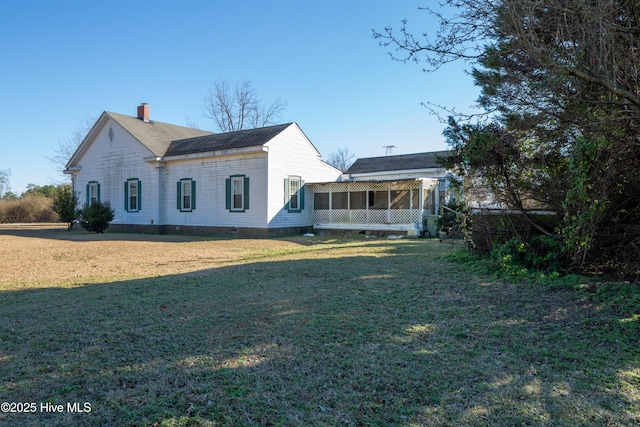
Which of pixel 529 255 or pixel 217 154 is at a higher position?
pixel 217 154

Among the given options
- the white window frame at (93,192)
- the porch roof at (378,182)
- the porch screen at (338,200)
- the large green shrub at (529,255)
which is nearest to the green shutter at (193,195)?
the porch roof at (378,182)

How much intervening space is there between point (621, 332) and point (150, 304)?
5.64 meters

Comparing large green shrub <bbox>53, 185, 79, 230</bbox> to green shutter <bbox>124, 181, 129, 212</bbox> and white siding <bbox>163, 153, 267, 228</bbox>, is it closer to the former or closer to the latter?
green shutter <bbox>124, 181, 129, 212</bbox>

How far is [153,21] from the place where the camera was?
14.2 m

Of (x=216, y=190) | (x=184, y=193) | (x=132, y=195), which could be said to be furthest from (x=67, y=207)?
(x=216, y=190)

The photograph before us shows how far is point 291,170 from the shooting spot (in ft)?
61.3

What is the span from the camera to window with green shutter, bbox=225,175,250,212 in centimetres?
1791

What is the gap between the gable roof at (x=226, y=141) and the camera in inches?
715

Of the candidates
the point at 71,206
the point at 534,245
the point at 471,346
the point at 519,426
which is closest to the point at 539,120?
the point at 534,245

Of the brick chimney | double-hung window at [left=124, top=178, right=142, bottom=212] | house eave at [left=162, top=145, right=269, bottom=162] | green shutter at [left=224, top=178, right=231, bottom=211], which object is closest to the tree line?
house eave at [left=162, top=145, right=269, bottom=162]

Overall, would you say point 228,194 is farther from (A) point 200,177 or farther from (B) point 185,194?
(B) point 185,194

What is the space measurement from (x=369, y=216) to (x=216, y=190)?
7297mm

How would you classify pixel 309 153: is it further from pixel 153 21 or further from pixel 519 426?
pixel 519 426

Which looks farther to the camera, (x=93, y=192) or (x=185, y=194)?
(x=93, y=192)
